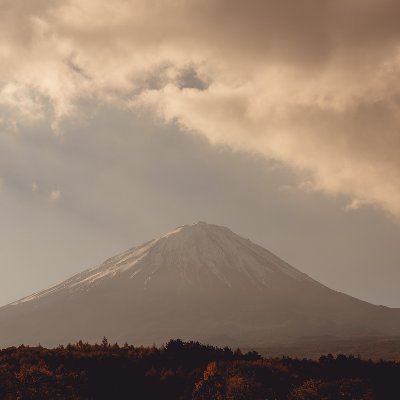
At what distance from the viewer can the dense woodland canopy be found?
18.1m

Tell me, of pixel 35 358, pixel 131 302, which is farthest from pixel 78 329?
pixel 35 358

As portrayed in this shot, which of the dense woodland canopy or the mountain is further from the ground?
the dense woodland canopy

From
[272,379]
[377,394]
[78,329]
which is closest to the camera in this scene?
[377,394]

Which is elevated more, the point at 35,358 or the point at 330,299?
the point at 35,358

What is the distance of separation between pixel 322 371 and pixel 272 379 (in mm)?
2554

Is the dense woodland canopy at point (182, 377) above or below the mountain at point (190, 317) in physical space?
above

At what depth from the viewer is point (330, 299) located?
19775 centimetres

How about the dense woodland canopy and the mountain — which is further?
the mountain

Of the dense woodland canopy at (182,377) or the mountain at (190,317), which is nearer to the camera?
the dense woodland canopy at (182,377)

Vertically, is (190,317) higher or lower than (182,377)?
lower

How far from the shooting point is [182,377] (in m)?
20.8

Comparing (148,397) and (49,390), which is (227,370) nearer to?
(148,397)

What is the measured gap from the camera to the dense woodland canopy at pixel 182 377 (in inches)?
713

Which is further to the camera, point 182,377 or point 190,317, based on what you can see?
point 190,317
